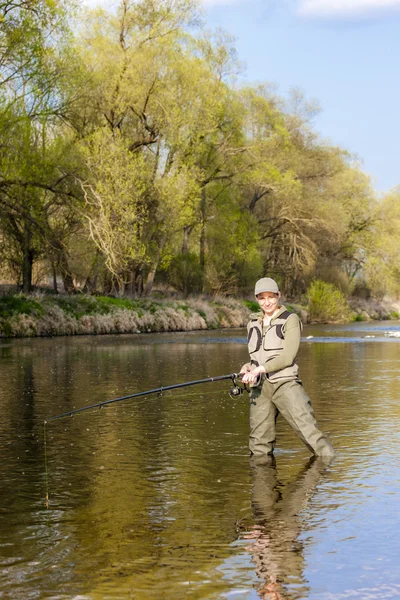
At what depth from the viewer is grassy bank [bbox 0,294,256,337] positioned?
115ft

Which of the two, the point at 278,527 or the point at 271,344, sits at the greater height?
the point at 271,344

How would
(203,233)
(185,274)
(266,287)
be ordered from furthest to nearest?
(203,233) → (185,274) → (266,287)

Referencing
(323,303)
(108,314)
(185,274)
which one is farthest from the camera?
(323,303)

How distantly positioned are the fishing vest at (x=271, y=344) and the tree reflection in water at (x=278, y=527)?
0.84m

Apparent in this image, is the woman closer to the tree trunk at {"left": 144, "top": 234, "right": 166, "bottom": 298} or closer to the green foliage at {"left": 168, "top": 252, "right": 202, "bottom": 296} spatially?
the tree trunk at {"left": 144, "top": 234, "right": 166, "bottom": 298}

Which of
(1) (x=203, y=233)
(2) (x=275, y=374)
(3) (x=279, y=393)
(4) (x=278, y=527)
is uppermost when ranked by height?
(1) (x=203, y=233)

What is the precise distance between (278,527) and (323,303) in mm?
50204

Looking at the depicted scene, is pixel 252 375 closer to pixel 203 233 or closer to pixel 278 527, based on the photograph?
pixel 278 527

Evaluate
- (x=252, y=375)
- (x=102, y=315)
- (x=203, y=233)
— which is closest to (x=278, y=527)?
(x=252, y=375)

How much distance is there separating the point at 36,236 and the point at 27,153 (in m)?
3.05

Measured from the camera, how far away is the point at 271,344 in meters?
9.22

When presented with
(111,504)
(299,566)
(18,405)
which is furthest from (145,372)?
(299,566)

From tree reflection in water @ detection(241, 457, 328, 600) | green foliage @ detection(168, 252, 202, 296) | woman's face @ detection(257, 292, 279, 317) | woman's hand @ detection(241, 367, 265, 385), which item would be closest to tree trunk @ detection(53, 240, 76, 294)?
green foliage @ detection(168, 252, 202, 296)

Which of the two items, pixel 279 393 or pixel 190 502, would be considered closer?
pixel 190 502
